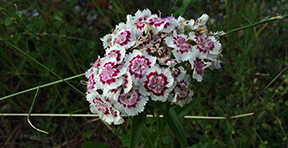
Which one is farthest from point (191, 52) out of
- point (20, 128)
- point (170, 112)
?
point (20, 128)

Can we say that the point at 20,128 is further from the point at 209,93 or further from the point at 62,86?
the point at 209,93

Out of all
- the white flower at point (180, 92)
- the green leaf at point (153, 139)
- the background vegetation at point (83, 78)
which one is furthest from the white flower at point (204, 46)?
the background vegetation at point (83, 78)

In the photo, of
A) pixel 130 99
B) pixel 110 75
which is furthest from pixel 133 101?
pixel 110 75

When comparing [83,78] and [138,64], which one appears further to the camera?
[83,78]

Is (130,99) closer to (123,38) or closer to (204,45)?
(123,38)

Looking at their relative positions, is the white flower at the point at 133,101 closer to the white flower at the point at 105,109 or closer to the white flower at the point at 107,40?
the white flower at the point at 105,109

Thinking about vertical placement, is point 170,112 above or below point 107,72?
below
